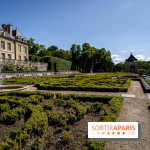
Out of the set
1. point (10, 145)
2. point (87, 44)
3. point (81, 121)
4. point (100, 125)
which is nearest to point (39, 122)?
point (10, 145)

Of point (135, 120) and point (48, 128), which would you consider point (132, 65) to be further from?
point (48, 128)

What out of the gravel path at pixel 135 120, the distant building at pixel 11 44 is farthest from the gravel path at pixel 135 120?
the distant building at pixel 11 44

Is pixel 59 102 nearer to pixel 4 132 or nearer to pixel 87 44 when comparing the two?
pixel 4 132

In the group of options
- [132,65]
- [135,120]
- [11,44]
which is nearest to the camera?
[135,120]

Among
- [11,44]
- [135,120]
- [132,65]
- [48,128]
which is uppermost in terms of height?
[11,44]

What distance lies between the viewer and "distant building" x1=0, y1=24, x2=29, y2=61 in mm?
30109

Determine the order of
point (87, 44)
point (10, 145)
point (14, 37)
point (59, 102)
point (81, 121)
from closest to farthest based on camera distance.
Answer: point (10, 145)
point (81, 121)
point (59, 102)
point (14, 37)
point (87, 44)

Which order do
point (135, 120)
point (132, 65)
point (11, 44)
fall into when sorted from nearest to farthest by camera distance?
point (135, 120), point (11, 44), point (132, 65)

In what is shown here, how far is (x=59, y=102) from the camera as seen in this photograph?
6.55 m

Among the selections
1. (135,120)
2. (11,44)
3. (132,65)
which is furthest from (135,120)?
(132,65)

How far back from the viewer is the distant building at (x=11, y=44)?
30.1m

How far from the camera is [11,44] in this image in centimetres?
3234

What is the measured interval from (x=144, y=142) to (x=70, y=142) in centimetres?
189

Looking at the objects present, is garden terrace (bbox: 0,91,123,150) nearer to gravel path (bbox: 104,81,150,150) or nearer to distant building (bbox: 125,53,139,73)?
gravel path (bbox: 104,81,150,150)
